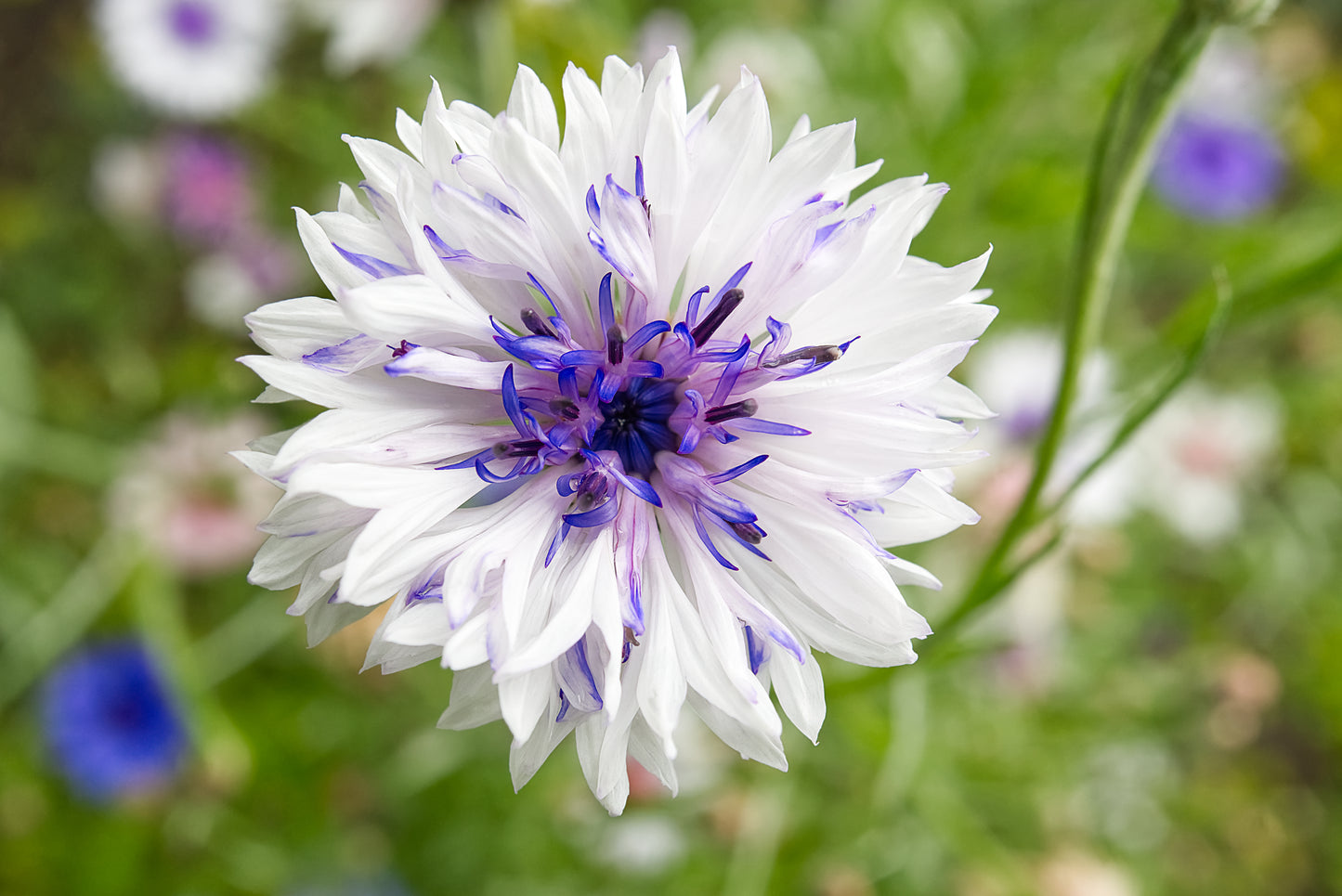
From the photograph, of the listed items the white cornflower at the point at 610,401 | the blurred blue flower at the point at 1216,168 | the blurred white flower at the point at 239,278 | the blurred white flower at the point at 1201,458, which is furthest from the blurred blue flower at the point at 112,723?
the blurred blue flower at the point at 1216,168

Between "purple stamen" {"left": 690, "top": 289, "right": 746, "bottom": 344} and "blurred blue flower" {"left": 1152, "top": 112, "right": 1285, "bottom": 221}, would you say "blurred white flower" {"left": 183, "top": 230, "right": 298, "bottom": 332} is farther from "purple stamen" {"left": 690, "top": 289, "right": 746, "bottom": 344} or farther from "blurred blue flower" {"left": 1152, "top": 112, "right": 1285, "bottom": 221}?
"blurred blue flower" {"left": 1152, "top": 112, "right": 1285, "bottom": 221}

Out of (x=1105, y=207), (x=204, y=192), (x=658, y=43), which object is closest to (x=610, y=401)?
(x=1105, y=207)

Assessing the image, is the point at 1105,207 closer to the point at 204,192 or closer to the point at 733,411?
the point at 733,411

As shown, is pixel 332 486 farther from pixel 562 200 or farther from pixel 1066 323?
pixel 1066 323

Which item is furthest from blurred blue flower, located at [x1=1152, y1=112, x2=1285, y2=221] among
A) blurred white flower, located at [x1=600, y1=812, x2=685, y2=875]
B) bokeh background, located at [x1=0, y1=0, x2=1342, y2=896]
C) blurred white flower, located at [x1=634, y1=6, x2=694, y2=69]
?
blurred white flower, located at [x1=600, y1=812, x2=685, y2=875]

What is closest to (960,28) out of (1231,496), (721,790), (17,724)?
(1231,496)

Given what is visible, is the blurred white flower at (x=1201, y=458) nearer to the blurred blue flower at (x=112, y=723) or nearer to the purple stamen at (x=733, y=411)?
the purple stamen at (x=733, y=411)
